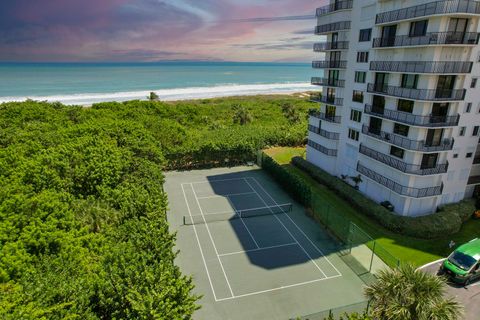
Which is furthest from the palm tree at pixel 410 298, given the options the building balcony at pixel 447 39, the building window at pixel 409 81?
the building balcony at pixel 447 39

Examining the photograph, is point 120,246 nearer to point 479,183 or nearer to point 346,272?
point 346,272

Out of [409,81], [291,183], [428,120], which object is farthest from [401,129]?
[291,183]

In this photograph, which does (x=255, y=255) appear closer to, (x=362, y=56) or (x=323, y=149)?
(x=323, y=149)

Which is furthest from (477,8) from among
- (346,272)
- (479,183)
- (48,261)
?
(48,261)

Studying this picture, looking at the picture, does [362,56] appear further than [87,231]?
Yes

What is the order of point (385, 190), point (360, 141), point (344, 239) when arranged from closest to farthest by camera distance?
1. point (344, 239)
2. point (385, 190)
3. point (360, 141)

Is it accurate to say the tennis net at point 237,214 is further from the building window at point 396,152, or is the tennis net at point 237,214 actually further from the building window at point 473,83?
the building window at point 473,83
